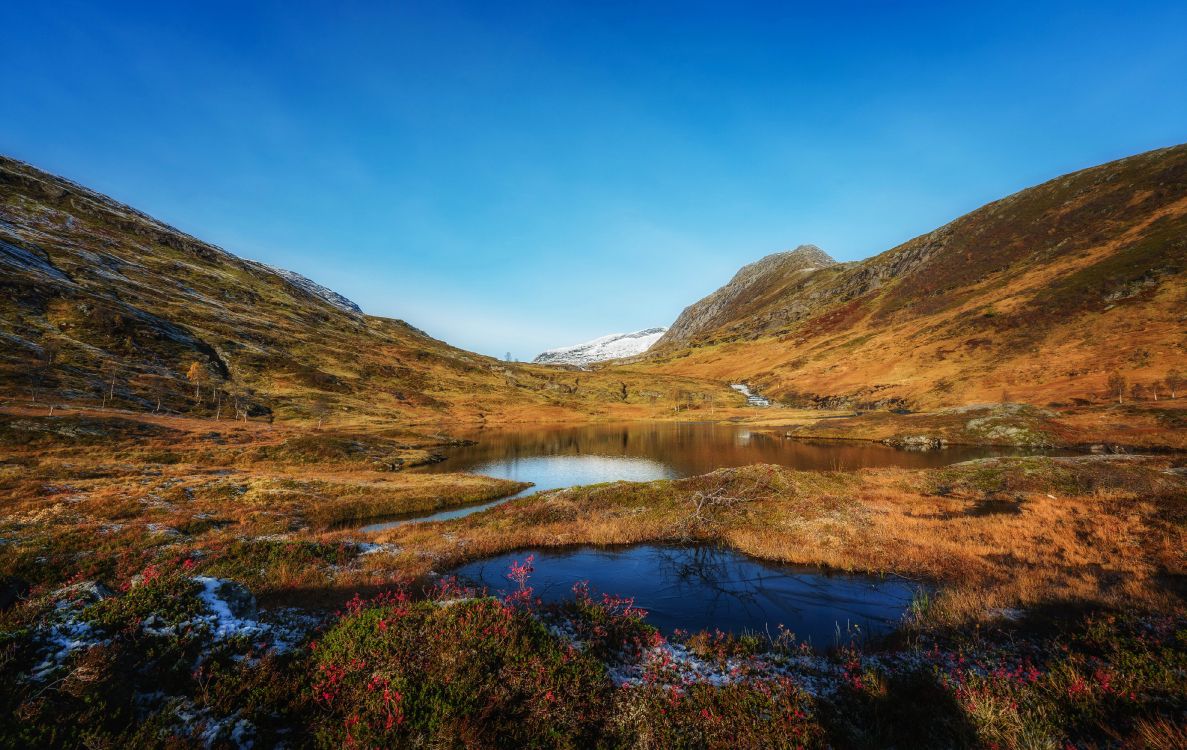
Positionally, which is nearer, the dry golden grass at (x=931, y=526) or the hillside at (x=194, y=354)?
the dry golden grass at (x=931, y=526)

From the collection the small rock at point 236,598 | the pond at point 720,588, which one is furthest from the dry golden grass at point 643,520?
the small rock at point 236,598

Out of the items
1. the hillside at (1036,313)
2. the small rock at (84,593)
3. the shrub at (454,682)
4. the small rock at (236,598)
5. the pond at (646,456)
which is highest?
the hillside at (1036,313)

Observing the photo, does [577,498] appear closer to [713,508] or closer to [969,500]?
[713,508]

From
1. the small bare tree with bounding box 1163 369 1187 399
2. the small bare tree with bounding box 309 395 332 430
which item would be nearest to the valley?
the small bare tree with bounding box 1163 369 1187 399

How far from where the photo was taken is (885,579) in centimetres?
1928

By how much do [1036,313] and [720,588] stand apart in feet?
481

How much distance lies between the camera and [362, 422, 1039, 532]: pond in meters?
54.6

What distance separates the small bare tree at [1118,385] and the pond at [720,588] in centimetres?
8757

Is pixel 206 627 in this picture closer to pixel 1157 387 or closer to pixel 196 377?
pixel 1157 387

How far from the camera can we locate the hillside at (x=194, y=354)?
284 ft

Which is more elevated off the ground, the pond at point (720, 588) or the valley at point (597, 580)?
the valley at point (597, 580)

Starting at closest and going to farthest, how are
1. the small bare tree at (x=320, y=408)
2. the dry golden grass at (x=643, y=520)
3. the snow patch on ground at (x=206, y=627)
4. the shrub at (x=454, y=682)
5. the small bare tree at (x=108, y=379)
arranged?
the snow patch on ground at (x=206, y=627) < the shrub at (x=454, y=682) < the dry golden grass at (x=643, y=520) < the small bare tree at (x=108, y=379) < the small bare tree at (x=320, y=408)

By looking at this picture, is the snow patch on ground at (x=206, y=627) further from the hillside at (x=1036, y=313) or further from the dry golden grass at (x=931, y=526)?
the hillside at (x=1036, y=313)

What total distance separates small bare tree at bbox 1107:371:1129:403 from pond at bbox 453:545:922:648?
87574 millimetres
